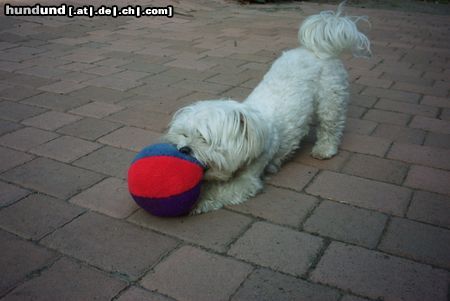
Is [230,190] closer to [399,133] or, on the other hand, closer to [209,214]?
[209,214]

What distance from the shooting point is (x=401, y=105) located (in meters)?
4.67

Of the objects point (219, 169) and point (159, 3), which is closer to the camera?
point (219, 169)

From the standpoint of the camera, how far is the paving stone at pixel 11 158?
3.29 metres

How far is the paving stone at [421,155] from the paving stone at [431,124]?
45 cm

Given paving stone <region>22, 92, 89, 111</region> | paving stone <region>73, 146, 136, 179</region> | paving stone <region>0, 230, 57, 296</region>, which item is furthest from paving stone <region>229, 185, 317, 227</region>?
paving stone <region>22, 92, 89, 111</region>

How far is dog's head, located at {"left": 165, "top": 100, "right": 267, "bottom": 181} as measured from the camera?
2.55 metres

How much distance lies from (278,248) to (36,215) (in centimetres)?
148

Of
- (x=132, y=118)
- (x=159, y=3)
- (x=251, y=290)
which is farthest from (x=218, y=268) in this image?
(x=159, y=3)

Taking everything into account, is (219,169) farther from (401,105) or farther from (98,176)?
(401,105)

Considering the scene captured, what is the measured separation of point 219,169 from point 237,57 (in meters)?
3.89

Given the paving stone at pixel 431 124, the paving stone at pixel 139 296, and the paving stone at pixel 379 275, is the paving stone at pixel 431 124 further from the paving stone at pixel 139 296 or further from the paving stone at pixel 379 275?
the paving stone at pixel 139 296

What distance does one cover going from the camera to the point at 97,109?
4.41 meters

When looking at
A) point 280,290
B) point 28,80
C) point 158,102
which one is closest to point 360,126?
point 158,102

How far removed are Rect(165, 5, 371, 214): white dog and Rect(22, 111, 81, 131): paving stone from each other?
1.69m
